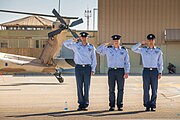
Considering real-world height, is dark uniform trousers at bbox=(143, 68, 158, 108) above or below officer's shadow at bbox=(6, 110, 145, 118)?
above

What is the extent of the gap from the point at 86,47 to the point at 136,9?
94.7ft

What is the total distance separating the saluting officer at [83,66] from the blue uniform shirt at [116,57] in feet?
1.06

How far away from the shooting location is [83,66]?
32.1 feet

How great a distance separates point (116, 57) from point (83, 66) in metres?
0.80

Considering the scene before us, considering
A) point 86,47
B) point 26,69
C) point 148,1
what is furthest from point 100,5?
point 86,47

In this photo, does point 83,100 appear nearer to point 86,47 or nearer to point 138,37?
point 86,47

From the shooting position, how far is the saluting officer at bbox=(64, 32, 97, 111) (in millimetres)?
9789

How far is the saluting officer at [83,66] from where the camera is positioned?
9.79 m

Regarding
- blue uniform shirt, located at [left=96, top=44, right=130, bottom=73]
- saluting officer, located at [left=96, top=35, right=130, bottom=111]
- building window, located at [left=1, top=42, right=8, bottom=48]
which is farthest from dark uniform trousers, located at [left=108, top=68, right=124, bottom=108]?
building window, located at [left=1, top=42, right=8, bottom=48]

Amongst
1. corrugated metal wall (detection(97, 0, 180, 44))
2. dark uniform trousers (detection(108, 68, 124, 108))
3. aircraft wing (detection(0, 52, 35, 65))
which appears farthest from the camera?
corrugated metal wall (detection(97, 0, 180, 44))

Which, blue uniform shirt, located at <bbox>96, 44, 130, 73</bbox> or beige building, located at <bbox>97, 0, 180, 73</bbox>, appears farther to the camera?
beige building, located at <bbox>97, 0, 180, 73</bbox>

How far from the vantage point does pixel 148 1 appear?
38.0 m

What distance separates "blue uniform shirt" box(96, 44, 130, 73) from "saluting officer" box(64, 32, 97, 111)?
32 centimetres

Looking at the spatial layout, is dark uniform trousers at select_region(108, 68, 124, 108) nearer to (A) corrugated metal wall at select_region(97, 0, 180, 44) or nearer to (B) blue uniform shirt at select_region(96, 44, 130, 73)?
(B) blue uniform shirt at select_region(96, 44, 130, 73)
